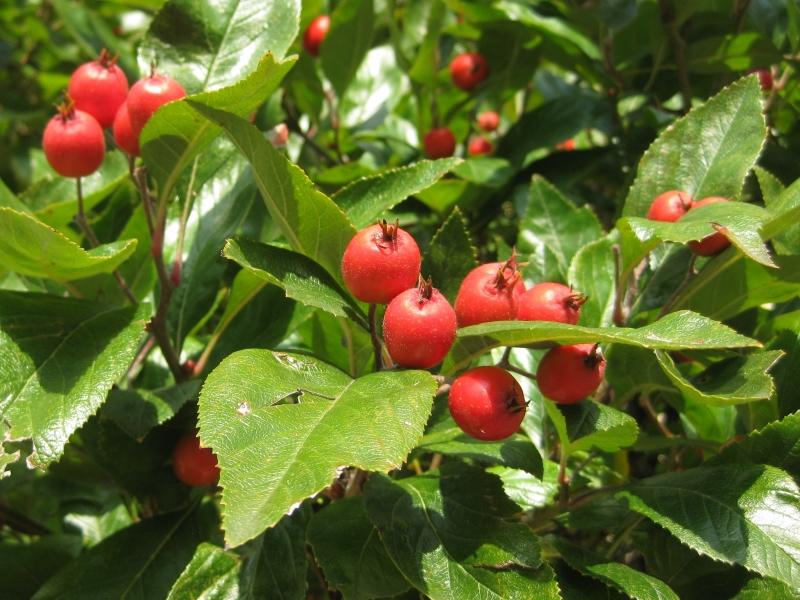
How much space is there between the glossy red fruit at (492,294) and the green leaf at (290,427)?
15 centimetres

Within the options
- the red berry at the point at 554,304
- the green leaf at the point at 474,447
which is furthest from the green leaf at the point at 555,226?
the red berry at the point at 554,304

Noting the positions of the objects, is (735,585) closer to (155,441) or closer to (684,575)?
(684,575)

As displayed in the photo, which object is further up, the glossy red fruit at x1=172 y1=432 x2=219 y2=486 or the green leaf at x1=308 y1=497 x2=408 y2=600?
the green leaf at x1=308 y1=497 x2=408 y2=600

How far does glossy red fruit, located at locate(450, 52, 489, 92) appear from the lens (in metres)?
2.85

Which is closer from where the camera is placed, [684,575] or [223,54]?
[684,575]

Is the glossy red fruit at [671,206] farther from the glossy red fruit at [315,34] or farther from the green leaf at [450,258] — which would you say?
the glossy red fruit at [315,34]

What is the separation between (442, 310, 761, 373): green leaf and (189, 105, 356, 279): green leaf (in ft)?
0.97

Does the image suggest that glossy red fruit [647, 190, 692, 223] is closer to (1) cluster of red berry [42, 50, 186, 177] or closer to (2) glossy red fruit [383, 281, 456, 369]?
(2) glossy red fruit [383, 281, 456, 369]

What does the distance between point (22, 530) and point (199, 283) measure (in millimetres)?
898

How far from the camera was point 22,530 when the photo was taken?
2275 mm

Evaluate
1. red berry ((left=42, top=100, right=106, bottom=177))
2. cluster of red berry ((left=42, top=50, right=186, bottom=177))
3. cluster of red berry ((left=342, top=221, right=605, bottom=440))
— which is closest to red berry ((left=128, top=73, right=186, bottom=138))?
cluster of red berry ((left=42, top=50, right=186, bottom=177))

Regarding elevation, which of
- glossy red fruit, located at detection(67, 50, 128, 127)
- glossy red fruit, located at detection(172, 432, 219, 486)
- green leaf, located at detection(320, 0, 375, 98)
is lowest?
glossy red fruit, located at detection(172, 432, 219, 486)

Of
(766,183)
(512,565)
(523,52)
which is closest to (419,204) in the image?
(523,52)

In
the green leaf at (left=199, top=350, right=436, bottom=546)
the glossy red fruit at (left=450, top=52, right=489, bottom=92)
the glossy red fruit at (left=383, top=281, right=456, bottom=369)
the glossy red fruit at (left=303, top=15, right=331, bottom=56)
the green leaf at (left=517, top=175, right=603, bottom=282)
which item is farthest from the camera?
the glossy red fruit at (left=303, top=15, right=331, bottom=56)
